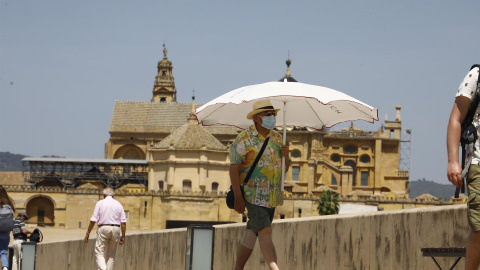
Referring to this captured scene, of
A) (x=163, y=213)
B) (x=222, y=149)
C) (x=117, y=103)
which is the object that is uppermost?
(x=117, y=103)

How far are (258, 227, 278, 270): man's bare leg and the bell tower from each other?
137m

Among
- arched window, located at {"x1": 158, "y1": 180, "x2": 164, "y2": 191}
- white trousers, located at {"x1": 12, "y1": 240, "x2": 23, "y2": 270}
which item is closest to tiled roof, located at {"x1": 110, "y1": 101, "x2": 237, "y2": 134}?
arched window, located at {"x1": 158, "y1": 180, "x2": 164, "y2": 191}

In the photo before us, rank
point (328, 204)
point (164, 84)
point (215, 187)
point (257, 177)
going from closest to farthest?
point (257, 177) → point (215, 187) → point (328, 204) → point (164, 84)

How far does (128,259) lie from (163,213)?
68.0 metres

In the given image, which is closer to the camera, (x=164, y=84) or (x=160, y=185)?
(x=160, y=185)

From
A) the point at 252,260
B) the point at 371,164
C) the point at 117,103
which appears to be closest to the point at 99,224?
the point at 252,260

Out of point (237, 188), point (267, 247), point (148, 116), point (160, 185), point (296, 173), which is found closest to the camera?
point (267, 247)

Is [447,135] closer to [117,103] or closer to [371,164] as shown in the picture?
[371,164]

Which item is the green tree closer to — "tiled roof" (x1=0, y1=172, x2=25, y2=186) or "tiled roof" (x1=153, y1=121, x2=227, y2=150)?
"tiled roof" (x1=153, y1=121, x2=227, y2=150)

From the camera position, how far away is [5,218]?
13.4 meters

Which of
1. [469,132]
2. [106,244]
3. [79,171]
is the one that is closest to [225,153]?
[79,171]

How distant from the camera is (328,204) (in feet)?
274

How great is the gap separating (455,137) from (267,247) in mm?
3007

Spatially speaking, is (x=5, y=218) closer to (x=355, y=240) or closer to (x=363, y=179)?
(x=355, y=240)
